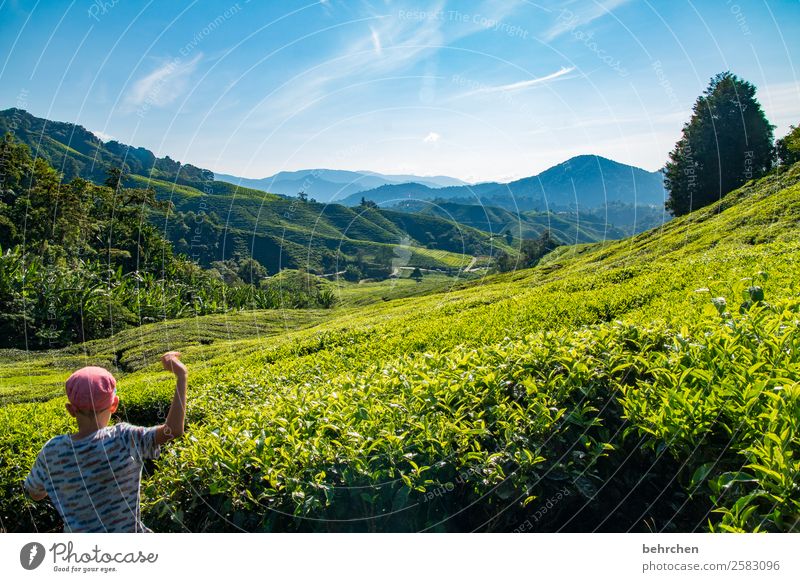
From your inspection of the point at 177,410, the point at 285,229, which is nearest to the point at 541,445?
the point at 177,410

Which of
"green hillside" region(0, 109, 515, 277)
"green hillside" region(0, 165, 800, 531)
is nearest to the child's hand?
"green hillside" region(0, 165, 800, 531)

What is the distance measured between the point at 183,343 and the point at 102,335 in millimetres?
13336

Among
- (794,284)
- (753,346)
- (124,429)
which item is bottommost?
(124,429)

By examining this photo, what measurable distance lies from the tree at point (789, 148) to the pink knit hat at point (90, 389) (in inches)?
2204

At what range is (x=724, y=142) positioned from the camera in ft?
162

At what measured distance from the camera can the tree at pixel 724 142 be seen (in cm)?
4916

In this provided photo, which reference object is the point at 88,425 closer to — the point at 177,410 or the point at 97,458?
the point at 97,458

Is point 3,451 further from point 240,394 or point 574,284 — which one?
point 574,284

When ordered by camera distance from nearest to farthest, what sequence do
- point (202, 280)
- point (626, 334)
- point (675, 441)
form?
point (675, 441), point (626, 334), point (202, 280)

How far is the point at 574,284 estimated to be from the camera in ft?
50.4

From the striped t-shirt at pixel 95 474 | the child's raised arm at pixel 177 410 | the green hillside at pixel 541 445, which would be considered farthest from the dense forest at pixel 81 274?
the child's raised arm at pixel 177 410

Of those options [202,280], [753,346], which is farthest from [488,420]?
[202,280]
